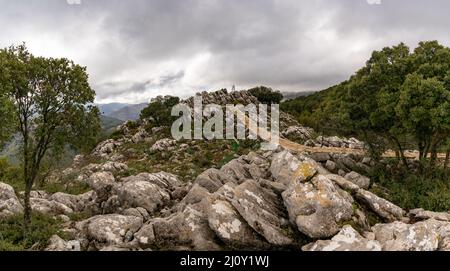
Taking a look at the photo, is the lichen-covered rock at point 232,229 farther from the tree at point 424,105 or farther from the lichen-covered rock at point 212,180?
the tree at point 424,105

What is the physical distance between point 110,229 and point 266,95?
97.1 meters

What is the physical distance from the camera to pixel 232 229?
20.9m

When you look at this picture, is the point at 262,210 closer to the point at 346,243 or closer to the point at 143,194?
the point at 346,243

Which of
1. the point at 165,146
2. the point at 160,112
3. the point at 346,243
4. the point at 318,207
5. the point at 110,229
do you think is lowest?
the point at 110,229

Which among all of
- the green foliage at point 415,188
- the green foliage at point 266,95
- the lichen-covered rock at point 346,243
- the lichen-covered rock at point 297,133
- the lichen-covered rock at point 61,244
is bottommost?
the lichen-covered rock at point 61,244

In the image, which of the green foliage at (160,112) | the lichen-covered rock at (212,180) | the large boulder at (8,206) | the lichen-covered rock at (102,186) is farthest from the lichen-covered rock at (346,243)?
the green foliage at (160,112)

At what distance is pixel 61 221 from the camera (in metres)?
27.0

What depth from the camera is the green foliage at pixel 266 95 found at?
116 metres

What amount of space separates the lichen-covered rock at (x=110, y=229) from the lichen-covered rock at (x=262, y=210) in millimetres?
6343

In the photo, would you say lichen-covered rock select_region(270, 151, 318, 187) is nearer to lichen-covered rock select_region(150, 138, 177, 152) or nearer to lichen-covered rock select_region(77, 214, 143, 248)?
lichen-covered rock select_region(77, 214, 143, 248)

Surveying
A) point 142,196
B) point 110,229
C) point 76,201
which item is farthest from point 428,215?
point 76,201
